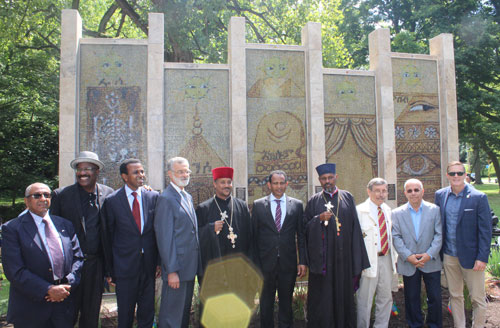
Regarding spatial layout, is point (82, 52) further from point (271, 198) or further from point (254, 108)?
point (271, 198)

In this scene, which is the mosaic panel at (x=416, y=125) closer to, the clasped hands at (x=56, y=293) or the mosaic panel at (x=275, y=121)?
the mosaic panel at (x=275, y=121)

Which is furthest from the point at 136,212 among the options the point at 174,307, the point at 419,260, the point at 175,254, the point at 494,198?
the point at 494,198

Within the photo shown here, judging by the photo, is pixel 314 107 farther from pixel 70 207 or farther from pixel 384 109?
pixel 70 207

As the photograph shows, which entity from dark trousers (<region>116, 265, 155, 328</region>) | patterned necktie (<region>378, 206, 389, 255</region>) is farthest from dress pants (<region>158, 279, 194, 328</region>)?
patterned necktie (<region>378, 206, 389, 255</region>)

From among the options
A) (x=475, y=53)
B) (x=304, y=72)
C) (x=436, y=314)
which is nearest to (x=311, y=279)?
(x=436, y=314)

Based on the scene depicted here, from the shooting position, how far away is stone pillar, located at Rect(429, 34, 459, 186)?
8.24 metres

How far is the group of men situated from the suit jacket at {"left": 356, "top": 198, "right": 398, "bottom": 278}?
0.5 inches

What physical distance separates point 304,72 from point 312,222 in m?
4.17

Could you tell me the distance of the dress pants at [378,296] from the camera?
4.79 meters

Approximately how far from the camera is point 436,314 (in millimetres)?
4863

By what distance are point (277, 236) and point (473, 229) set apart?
2.56 meters

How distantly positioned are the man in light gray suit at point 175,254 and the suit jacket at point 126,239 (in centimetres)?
20

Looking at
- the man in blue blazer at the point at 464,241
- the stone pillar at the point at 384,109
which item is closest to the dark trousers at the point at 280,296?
the man in blue blazer at the point at 464,241

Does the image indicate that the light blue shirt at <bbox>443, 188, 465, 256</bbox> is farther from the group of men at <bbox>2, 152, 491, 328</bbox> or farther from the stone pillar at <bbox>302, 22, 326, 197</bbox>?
the stone pillar at <bbox>302, 22, 326, 197</bbox>
